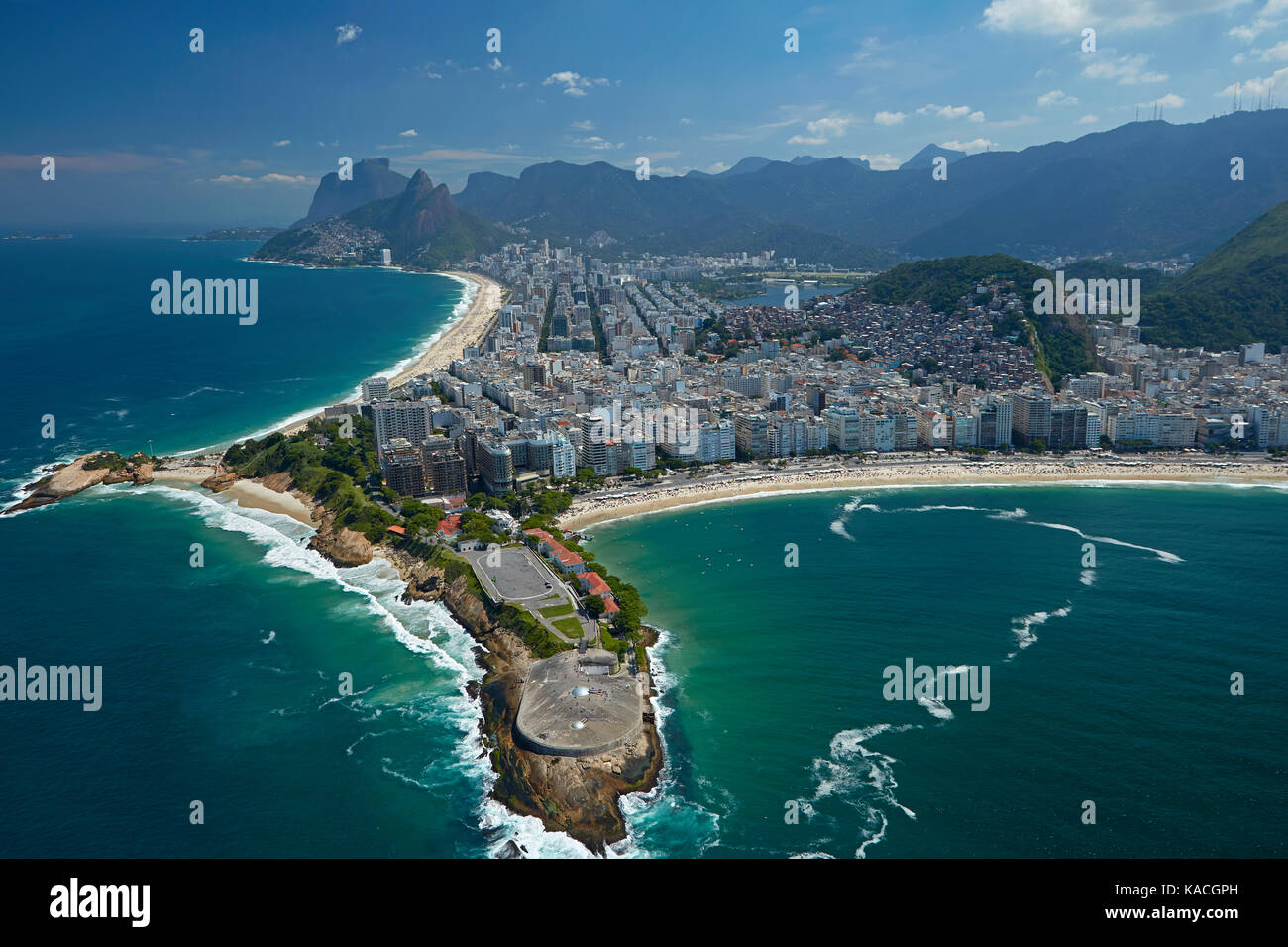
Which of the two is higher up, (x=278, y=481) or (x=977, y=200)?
(x=977, y=200)

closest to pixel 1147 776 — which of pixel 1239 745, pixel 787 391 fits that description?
pixel 1239 745

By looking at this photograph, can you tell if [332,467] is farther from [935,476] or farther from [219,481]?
[935,476]

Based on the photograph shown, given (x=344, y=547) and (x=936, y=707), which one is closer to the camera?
(x=936, y=707)

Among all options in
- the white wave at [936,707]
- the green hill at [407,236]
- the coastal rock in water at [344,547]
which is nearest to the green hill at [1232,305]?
the white wave at [936,707]

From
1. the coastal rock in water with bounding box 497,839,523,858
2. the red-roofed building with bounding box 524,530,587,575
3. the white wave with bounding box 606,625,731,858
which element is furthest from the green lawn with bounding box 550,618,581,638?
the coastal rock in water with bounding box 497,839,523,858

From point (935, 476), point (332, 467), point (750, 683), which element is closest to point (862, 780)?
point (750, 683)

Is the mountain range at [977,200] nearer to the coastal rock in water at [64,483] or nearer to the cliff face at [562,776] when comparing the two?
the coastal rock in water at [64,483]

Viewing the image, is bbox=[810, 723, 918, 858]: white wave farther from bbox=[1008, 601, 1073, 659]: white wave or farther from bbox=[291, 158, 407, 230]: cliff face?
bbox=[291, 158, 407, 230]: cliff face
